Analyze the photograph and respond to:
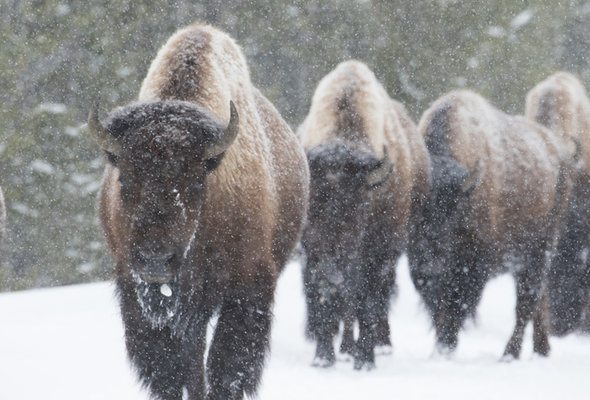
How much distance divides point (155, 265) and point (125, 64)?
1325 centimetres

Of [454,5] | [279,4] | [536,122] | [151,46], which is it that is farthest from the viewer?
[454,5]

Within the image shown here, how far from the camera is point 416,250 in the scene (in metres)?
9.22

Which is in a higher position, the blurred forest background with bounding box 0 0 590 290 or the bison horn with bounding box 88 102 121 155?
the bison horn with bounding box 88 102 121 155

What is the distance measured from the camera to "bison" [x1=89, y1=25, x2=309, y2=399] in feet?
14.2

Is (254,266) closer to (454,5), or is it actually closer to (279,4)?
(279,4)

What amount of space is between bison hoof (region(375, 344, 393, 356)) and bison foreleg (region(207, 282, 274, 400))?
3615 millimetres

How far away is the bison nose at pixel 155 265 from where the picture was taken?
415 cm

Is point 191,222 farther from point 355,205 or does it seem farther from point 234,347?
point 355,205

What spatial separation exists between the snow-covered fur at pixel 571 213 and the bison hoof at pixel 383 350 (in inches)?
101

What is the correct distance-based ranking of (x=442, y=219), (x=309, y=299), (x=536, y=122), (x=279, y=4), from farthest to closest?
(x=279, y=4) → (x=536, y=122) → (x=442, y=219) → (x=309, y=299)

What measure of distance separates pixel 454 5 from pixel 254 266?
52.9 ft

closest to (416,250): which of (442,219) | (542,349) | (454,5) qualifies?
(442,219)

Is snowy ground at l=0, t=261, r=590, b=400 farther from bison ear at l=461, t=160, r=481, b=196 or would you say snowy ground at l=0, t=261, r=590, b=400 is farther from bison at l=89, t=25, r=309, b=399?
bison ear at l=461, t=160, r=481, b=196

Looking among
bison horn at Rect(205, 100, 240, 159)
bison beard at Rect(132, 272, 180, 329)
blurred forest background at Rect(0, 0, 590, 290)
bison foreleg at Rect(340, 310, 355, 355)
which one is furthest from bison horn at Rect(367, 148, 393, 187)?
blurred forest background at Rect(0, 0, 590, 290)
